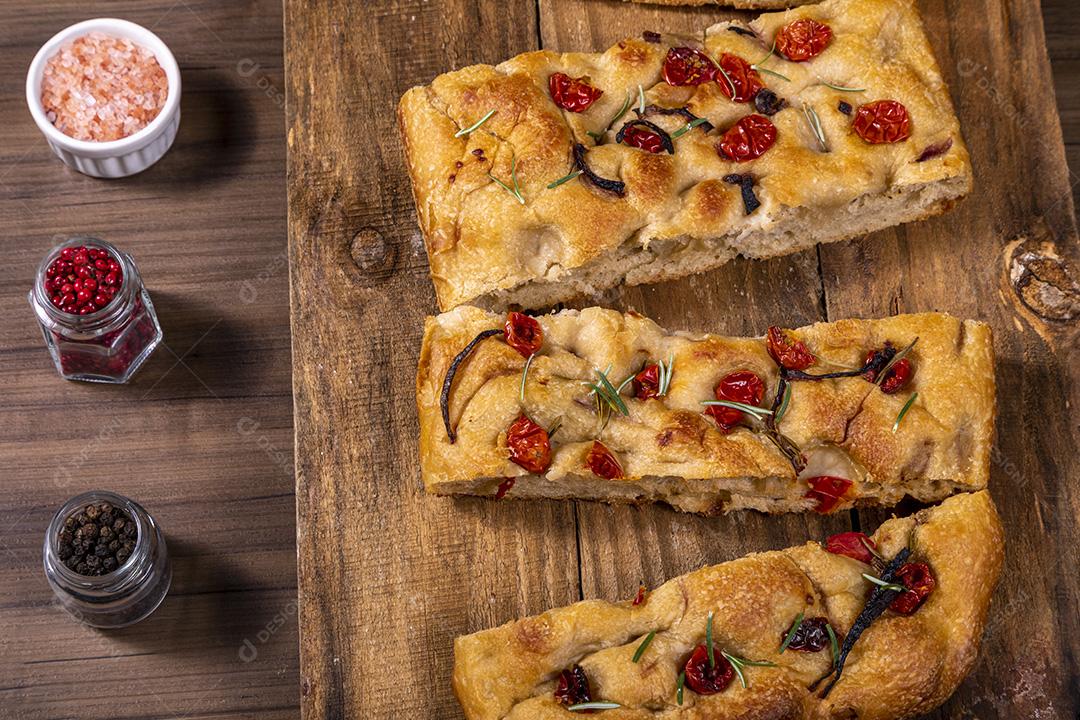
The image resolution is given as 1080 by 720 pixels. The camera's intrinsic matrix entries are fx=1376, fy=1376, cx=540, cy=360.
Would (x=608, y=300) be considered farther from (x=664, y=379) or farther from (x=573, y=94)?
(x=573, y=94)

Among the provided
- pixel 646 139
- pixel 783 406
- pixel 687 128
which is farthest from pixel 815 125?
pixel 783 406

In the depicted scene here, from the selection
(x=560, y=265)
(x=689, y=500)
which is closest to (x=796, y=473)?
(x=689, y=500)

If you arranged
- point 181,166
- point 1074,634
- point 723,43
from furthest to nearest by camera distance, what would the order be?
1. point 181,166
2. point 723,43
3. point 1074,634

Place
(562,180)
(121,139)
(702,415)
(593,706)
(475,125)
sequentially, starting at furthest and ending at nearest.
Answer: (121,139)
(475,125)
(562,180)
(702,415)
(593,706)

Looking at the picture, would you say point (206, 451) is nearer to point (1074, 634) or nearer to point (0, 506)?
point (0, 506)

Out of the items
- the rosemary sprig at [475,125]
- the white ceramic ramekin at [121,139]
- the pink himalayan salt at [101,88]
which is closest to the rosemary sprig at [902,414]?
the rosemary sprig at [475,125]

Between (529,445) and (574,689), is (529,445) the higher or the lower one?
the higher one
